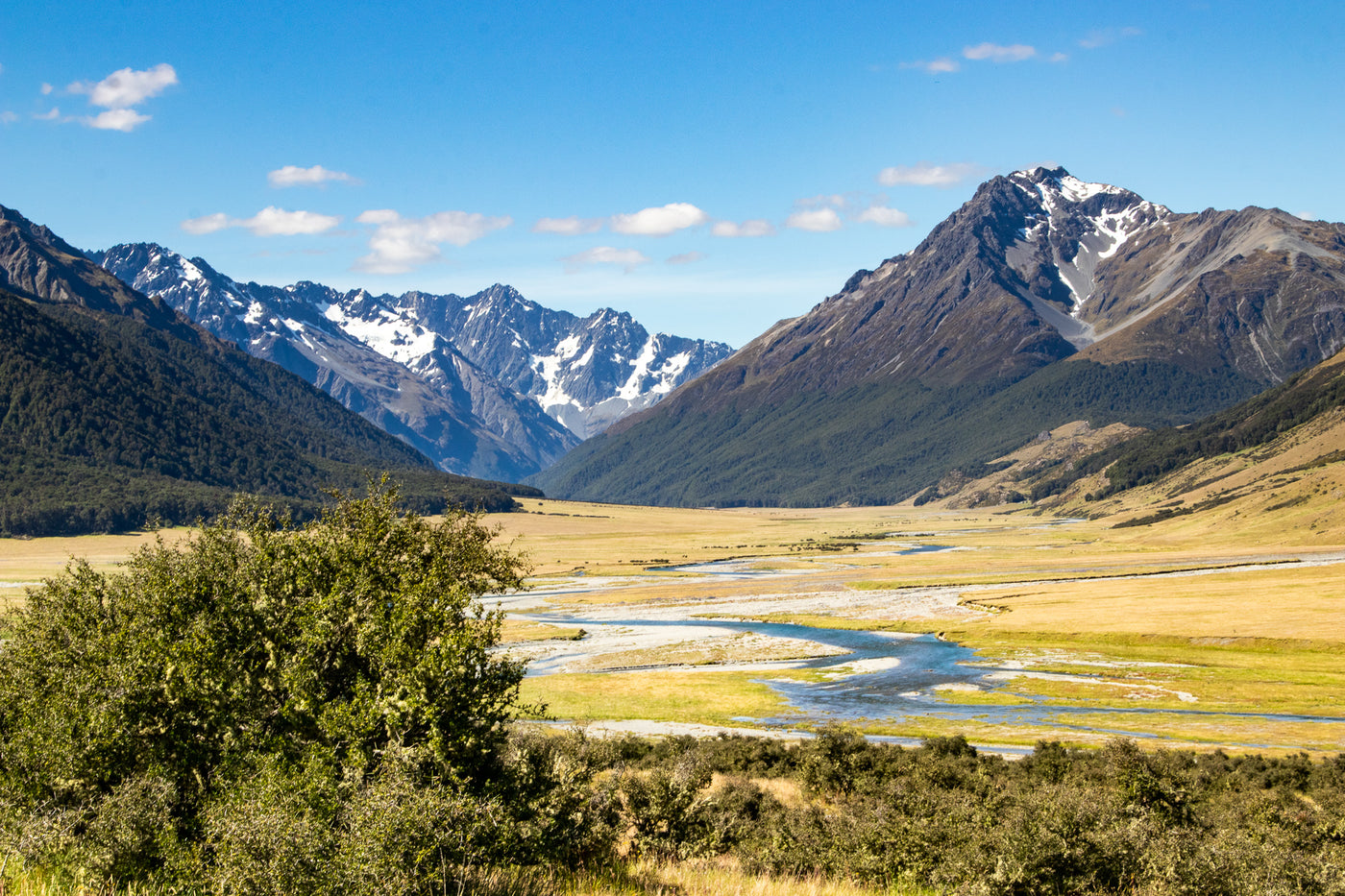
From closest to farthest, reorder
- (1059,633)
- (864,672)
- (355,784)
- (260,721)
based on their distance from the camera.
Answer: (355,784) < (260,721) < (864,672) < (1059,633)

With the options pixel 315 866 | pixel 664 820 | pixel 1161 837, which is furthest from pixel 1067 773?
pixel 315 866

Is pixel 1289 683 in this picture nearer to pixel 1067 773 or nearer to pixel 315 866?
pixel 1067 773

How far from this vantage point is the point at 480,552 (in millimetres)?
41281

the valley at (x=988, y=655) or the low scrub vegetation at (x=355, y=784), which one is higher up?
the low scrub vegetation at (x=355, y=784)

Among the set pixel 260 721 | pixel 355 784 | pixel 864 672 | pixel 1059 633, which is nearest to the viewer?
pixel 355 784

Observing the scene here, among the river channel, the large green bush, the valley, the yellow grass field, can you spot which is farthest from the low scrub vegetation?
the valley

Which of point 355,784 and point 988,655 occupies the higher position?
point 355,784

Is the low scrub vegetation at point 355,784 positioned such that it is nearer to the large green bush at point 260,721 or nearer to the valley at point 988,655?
the large green bush at point 260,721

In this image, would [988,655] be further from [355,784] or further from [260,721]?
[355,784]

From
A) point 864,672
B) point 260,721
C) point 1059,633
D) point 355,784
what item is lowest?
point 864,672

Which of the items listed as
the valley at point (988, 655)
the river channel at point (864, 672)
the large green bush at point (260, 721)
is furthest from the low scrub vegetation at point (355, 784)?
the valley at point (988, 655)

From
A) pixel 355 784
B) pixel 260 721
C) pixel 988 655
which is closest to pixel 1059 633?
pixel 988 655

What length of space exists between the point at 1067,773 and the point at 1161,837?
62.8ft

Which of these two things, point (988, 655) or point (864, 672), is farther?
point (988, 655)
